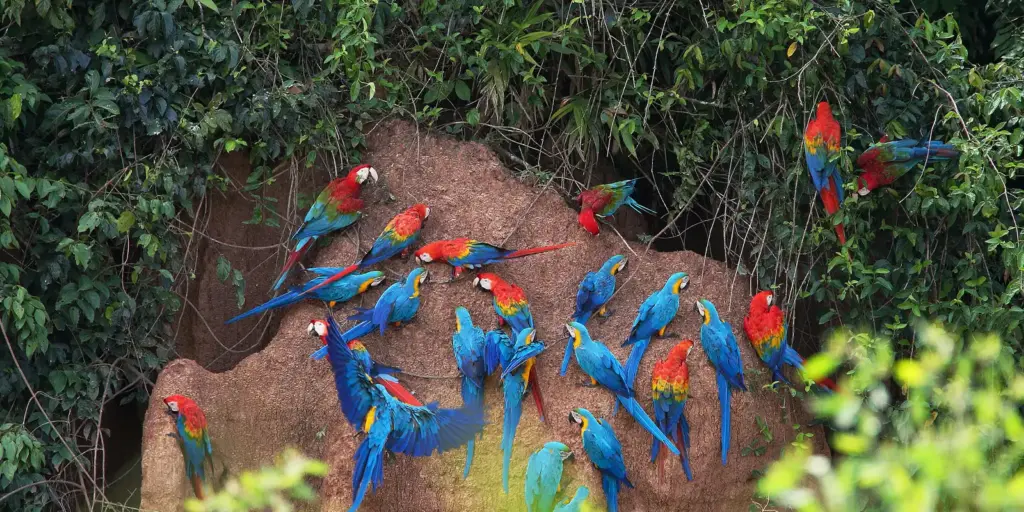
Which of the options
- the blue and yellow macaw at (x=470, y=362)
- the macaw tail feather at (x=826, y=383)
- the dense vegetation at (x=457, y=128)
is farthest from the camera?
the macaw tail feather at (x=826, y=383)

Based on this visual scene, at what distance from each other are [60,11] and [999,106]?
3.37m

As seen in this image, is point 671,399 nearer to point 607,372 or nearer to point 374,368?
point 607,372

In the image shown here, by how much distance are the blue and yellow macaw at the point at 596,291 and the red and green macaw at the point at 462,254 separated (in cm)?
28

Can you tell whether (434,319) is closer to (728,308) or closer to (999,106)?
(728,308)

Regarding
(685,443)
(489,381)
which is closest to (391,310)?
(489,381)

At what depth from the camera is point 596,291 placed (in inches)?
143

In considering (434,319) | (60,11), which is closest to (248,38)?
(60,11)

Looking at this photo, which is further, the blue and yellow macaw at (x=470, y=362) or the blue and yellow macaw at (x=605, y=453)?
the blue and yellow macaw at (x=470, y=362)

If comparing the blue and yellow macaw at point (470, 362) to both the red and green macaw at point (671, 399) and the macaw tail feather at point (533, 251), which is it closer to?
the macaw tail feather at point (533, 251)

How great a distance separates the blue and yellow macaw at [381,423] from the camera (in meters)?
3.24

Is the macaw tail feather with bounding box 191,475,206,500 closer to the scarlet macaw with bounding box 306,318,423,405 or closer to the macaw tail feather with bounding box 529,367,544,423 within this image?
the scarlet macaw with bounding box 306,318,423,405

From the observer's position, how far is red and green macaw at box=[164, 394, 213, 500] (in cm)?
339

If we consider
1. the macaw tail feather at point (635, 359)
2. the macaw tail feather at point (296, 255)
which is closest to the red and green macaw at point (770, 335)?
the macaw tail feather at point (635, 359)

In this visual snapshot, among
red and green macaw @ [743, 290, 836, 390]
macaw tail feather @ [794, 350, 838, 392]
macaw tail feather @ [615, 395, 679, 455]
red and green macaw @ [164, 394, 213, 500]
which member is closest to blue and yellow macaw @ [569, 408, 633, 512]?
macaw tail feather @ [615, 395, 679, 455]
